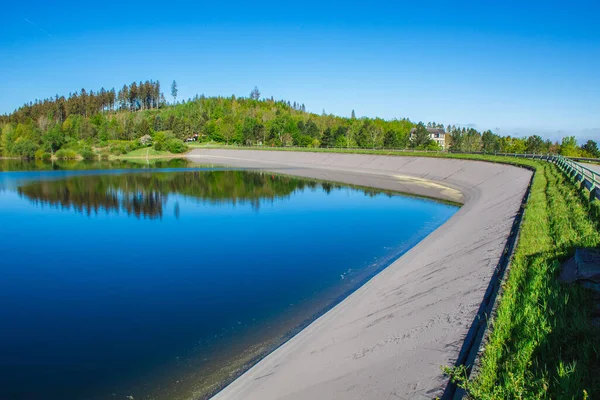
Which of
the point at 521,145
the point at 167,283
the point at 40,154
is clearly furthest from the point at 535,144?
the point at 40,154

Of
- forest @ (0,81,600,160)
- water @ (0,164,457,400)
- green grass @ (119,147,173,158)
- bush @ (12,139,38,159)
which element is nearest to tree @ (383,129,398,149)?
forest @ (0,81,600,160)

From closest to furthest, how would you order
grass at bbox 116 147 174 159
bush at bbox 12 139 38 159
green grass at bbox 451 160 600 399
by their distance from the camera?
green grass at bbox 451 160 600 399
bush at bbox 12 139 38 159
grass at bbox 116 147 174 159

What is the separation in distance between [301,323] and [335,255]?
8.06 metres

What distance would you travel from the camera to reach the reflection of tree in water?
120ft

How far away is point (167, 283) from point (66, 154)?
116394 mm

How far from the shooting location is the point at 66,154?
373 feet

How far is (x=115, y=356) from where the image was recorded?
10.9 meters

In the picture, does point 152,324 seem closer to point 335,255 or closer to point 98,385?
point 98,385

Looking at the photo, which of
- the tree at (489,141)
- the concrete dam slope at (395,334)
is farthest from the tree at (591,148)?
the concrete dam slope at (395,334)

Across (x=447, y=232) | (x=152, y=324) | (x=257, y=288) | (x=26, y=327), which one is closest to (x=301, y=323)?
(x=257, y=288)

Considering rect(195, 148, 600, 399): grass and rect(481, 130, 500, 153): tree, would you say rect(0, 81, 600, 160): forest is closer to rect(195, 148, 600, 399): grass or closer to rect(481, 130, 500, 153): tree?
rect(481, 130, 500, 153): tree

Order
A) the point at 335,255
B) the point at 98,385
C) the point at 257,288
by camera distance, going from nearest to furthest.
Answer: the point at 98,385, the point at 257,288, the point at 335,255

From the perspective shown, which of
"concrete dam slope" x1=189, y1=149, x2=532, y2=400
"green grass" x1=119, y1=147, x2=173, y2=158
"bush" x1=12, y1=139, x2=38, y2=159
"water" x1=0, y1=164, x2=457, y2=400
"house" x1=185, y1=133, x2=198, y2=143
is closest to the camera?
"concrete dam slope" x1=189, y1=149, x2=532, y2=400

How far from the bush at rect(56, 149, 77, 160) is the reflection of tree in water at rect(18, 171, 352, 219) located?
6749 centimetres
